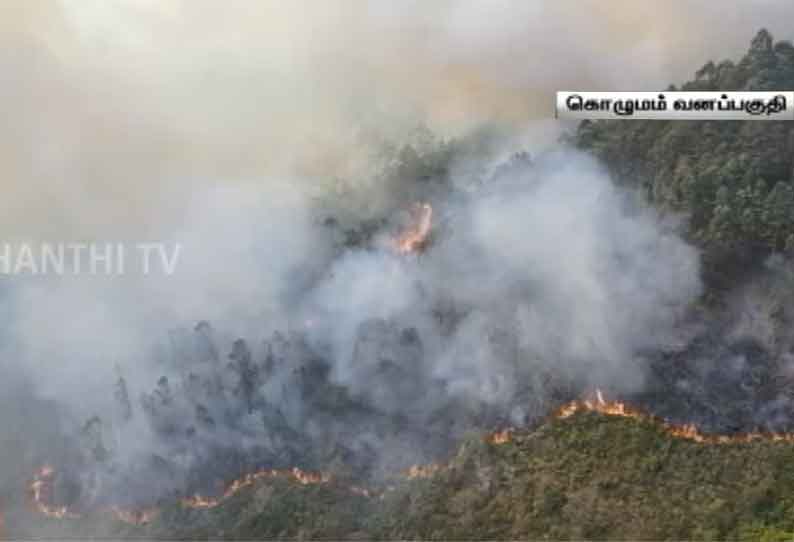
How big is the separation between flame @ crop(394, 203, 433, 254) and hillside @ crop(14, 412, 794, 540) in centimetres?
2663

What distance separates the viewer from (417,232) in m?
Result: 121

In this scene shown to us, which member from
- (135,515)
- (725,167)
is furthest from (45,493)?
(725,167)

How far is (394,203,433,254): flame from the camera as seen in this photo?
11844 centimetres

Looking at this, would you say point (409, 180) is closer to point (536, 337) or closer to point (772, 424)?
point (536, 337)

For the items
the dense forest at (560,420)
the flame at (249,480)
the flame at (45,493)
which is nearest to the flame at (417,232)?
the dense forest at (560,420)

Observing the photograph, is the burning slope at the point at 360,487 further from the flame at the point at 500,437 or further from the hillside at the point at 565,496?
the hillside at the point at 565,496

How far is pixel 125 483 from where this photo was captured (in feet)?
384

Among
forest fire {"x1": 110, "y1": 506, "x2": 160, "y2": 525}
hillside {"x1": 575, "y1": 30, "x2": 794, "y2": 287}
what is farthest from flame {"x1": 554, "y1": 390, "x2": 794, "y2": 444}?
forest fire {"x1": 110, "y1": 506, "x2": 160, "y2": 525}

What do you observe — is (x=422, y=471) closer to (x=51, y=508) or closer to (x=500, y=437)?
(x=500, y=437)

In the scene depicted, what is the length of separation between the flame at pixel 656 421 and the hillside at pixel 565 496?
50 centimetres

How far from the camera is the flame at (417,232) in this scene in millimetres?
118438

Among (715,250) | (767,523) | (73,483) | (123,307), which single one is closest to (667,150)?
(715,250)

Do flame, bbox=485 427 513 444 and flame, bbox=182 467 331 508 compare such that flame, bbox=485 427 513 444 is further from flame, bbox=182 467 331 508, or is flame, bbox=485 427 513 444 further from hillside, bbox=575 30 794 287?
hillside, bbox=575 30 794 287

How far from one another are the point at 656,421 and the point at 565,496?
11416 mm
